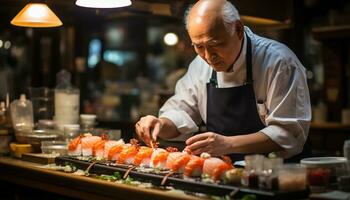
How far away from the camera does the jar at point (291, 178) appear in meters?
2.70

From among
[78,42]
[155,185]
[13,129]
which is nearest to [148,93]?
[78,42]

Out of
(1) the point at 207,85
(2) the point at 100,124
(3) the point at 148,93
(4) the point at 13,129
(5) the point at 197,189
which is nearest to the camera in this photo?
(5) the point at 197,189

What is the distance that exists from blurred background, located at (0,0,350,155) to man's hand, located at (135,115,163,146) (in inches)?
82.8

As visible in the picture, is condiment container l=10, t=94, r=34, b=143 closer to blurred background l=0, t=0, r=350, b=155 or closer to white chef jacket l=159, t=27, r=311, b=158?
blurred background l=0, t=0, r=350, b=155

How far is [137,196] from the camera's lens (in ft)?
9.92

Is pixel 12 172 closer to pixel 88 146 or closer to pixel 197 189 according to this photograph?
pixel 88 146

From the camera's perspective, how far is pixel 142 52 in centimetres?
1296

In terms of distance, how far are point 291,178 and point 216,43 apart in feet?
3.47

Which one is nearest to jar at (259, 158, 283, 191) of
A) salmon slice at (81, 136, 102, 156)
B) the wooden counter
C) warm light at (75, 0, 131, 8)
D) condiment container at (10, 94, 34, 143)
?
salmon slice at (81, 136, 102, 156)

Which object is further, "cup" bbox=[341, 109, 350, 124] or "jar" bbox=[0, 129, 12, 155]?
"cup" bbox=[341, 109, 350, 124]

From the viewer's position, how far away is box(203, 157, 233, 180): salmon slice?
9.74 ft

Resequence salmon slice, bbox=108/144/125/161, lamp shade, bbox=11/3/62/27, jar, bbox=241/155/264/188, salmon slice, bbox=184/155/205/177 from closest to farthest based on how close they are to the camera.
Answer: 1. jar, bbox=241/155/264/188
2. salmon slice, bbox=184/155/205/177
3. salmon slice, bbox=108/144/125/161
4. lamp shade, bbox=11/3/62/27

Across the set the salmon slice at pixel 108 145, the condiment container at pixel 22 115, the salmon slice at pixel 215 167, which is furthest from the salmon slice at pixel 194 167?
the condiment container at pixel 22 115

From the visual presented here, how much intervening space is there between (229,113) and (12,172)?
166 centimetres
